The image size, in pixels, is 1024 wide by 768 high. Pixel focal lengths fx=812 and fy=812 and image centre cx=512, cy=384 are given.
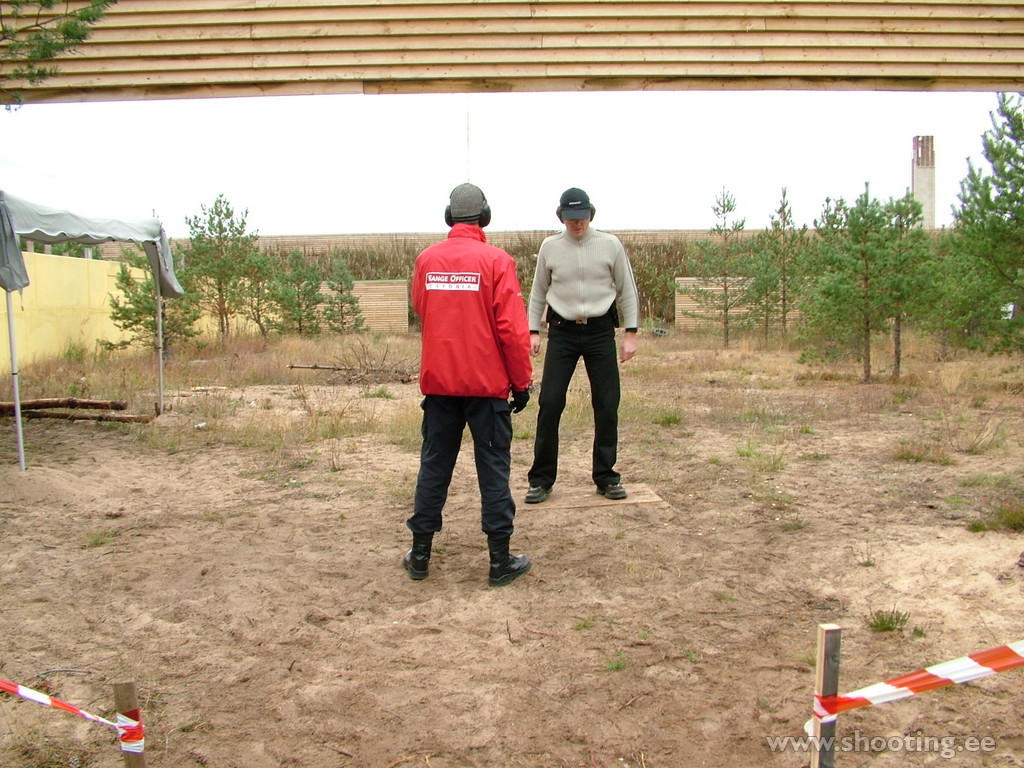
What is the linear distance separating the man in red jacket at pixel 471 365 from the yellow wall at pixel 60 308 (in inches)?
450

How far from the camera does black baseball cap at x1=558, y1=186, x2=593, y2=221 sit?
496 centimetres

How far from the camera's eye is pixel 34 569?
4.39m

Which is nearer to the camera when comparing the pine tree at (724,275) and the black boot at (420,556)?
the black boot at (420,556)

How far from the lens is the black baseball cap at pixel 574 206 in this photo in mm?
4961

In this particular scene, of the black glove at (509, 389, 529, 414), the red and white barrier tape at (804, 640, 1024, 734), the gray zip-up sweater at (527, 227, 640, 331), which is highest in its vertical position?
the gray zip-up sweater at (527, 227, 640, 331)

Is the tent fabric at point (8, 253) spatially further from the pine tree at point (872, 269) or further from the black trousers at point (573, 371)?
the pine tree at point (872, 269)

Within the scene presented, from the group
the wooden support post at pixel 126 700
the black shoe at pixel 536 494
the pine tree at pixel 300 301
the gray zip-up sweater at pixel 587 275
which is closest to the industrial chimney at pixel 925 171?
the pine tree at pixel 300 301

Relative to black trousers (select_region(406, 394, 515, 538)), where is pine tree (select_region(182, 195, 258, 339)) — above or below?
above

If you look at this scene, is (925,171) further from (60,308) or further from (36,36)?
(36,36)

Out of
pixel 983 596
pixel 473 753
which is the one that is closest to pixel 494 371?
pixel 473 753

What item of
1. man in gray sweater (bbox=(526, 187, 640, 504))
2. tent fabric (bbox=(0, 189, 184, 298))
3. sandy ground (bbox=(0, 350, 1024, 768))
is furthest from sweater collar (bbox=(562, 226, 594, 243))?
tent fabric (bbox=(0, 189, 184, 298))

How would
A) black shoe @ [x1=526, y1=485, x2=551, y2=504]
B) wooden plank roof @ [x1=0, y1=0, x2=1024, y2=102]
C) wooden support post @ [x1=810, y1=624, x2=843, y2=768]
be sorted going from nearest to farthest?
wooden support post @ [x1=810, y1=624, x2=843, y2=768] < black shoe @ [x1=526, y1=485, x2=551, y2=504] < wooden plank roof @ [x1=0, y1=0, x2=1024, y2=102]

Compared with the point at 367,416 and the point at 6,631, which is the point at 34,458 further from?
the point at 6,631

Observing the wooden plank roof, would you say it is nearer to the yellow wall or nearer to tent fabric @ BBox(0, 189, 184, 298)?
tent fabric @ BBox(0, 189, 184, 298)
